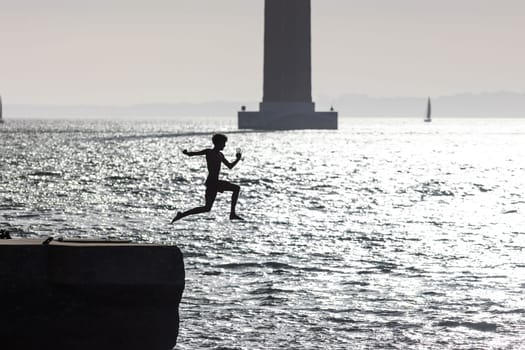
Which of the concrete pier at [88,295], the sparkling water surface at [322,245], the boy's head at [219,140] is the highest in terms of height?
the boy's head at [219,140]

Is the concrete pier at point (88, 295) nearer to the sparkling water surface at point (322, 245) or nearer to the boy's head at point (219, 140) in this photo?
the boy's head at point (219, 140)

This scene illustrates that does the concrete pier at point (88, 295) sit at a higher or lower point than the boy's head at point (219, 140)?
lower

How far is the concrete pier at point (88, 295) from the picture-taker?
15977 mm

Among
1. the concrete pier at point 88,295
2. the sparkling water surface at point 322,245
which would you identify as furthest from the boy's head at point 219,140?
the sparkling water surface at point 322,245

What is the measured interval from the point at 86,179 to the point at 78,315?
223 ft

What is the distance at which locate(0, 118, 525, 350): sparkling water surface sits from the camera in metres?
24.5

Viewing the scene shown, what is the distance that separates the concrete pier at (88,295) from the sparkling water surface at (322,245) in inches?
218

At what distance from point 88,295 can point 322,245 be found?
2491 cm

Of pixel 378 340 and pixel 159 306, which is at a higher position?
pixel 159 306

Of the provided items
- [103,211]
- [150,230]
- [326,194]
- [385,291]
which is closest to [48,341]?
[385,291]

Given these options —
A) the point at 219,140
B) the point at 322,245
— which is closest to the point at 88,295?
the point at 219,140

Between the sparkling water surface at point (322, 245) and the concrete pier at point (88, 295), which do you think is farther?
the sparkling water surface at point (322, 245)

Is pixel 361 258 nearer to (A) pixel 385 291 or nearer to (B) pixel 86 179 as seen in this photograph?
(A) pixel 385 291

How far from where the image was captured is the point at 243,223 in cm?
4950
